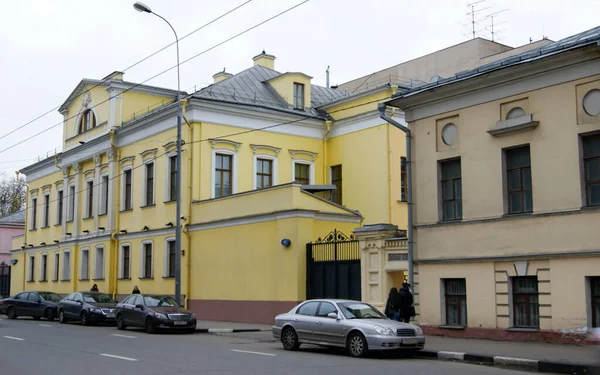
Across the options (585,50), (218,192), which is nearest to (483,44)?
(218,192)

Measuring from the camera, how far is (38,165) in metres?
49.1

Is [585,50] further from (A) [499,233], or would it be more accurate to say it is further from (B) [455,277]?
(B) [455,277]

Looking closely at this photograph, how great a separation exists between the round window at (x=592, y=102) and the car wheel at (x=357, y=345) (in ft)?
25.7

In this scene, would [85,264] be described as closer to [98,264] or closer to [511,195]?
[98,264]

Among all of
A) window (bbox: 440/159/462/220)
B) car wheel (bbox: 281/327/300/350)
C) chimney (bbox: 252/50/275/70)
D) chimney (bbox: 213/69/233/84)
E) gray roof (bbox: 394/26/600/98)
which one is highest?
chimney (bbox: 252/50/275/70)

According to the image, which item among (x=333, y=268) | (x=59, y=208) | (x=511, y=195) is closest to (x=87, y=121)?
(x=59, y=208)

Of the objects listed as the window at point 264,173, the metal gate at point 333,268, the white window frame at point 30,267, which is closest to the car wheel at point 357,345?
the metal gate at point 333,268

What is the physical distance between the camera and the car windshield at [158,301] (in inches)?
966

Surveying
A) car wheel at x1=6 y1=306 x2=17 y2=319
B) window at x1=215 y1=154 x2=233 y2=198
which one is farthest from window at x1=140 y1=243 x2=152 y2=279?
car wheel at x1=6 y1=306 x2=17 y2=319

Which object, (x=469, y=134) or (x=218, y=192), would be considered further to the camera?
(x=218, y=192)

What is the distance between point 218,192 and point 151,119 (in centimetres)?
547

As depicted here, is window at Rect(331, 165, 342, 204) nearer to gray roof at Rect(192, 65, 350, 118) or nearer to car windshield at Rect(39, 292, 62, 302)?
gray roof at Rect(192, 65, 350, 118)

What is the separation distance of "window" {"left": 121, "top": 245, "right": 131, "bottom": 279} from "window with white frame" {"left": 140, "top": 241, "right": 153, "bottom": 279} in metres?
1.78

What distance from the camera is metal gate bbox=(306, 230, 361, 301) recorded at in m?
24.4
